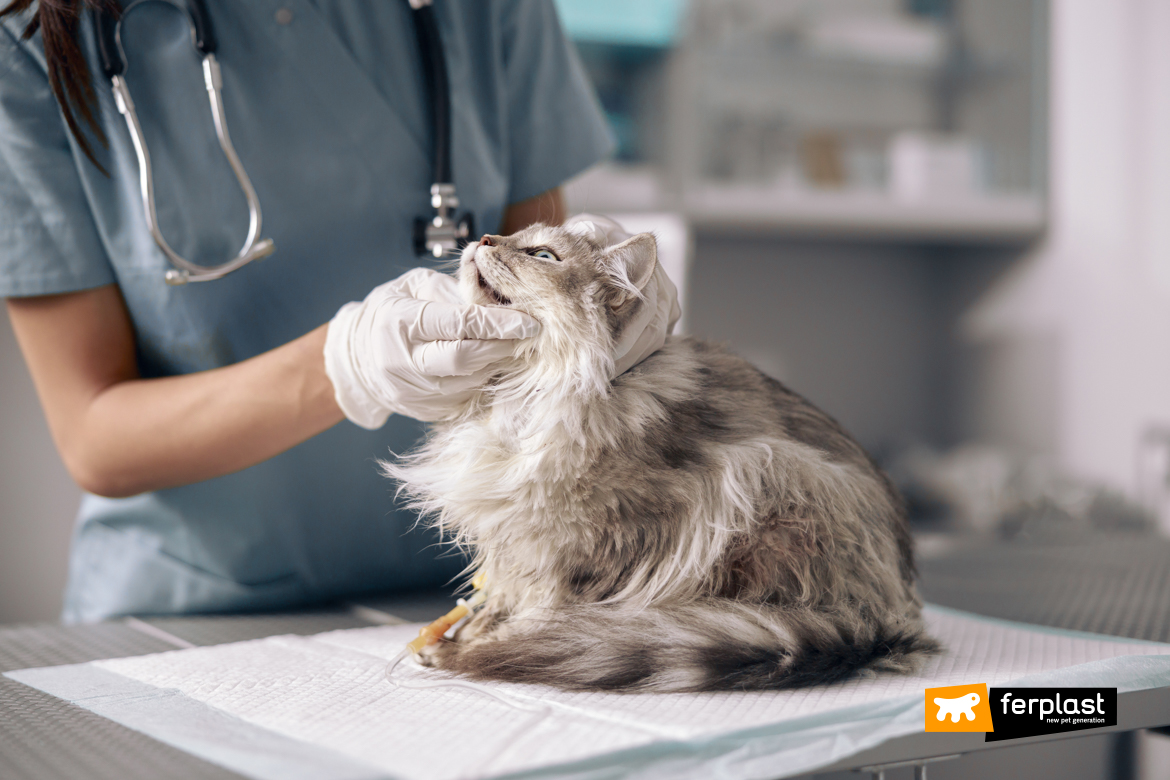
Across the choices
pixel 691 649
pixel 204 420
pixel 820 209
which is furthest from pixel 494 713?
pixel 820 209

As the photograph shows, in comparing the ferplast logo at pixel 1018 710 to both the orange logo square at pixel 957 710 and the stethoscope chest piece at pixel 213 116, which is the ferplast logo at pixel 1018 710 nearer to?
the orange logo square at pixel 957 710

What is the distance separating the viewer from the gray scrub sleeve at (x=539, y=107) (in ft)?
4.18

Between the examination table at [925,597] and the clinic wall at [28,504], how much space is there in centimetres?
102

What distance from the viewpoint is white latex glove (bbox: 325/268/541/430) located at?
2.59 ft

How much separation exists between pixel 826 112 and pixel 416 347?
2372 mm

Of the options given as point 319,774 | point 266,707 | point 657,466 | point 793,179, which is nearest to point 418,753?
point 319,774

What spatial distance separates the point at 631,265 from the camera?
83 centimetres

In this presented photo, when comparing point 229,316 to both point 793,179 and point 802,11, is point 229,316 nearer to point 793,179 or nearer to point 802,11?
point 793,179

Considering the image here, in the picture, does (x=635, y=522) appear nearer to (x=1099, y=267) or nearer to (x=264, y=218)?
(x=264, y=218)

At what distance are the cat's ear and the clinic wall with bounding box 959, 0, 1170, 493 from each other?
7.12 ft

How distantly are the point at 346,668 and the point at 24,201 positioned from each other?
25.9 inches

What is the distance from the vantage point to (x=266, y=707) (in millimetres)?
697

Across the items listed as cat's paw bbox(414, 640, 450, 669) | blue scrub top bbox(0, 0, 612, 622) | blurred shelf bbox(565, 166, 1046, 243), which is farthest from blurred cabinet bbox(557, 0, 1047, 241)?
cat's paw bbox(414, 640, 450, 669)

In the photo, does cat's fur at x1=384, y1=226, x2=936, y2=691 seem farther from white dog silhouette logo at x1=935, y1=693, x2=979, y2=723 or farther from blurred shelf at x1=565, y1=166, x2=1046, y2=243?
blurred shelf at x1=565, y1=166, x2=1046, y2=243
